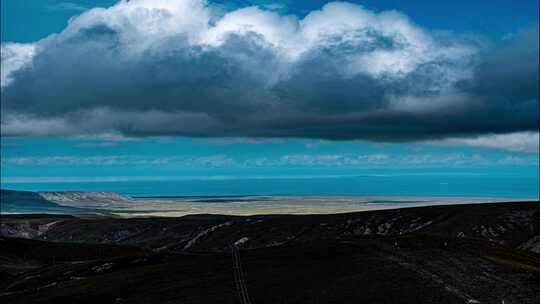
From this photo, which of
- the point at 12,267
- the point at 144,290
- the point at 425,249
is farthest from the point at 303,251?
the point at 12,267

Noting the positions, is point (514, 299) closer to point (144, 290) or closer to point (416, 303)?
point (416, 303)

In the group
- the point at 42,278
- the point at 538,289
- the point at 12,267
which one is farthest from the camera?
the point at 12,267

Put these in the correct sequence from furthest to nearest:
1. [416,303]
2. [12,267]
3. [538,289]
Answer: [12,267] < [538,289] < [416,303]

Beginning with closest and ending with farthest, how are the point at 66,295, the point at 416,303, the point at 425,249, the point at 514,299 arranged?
the point at 416,303 → the point at 514,299 → the point at 66,295 → the point at 425,249

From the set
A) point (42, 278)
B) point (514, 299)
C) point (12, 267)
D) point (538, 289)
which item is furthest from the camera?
point (12, 267)

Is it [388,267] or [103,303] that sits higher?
[388,267]

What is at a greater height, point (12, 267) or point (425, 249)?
point (425, 249)

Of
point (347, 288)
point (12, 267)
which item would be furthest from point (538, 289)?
point (12, 267)

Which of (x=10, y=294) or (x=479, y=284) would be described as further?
(x=10, y=294)

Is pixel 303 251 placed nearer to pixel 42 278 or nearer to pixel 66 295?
pixel 66 295

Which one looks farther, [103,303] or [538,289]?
[103,303]
